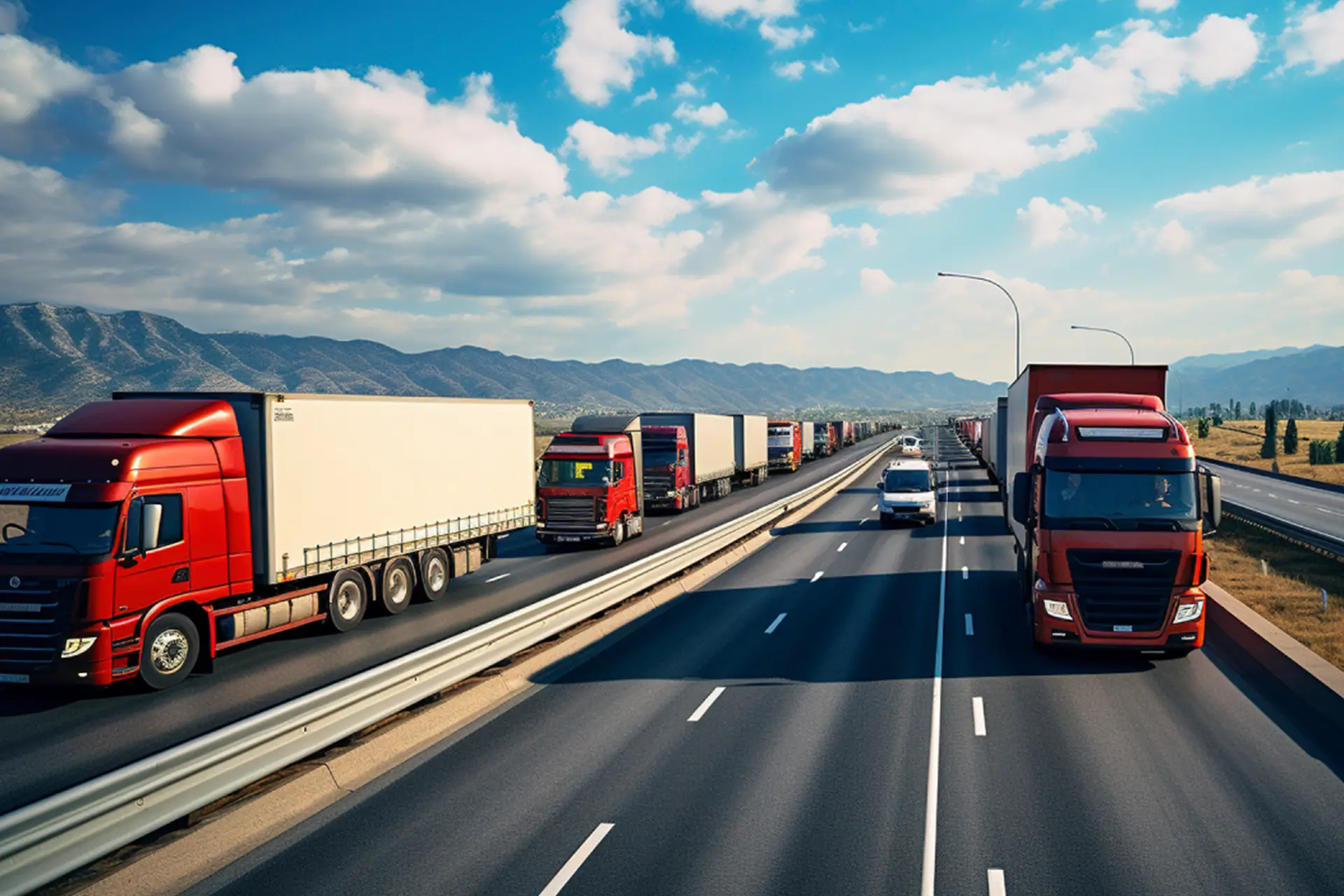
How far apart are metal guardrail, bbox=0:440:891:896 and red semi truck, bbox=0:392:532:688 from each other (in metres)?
4.73

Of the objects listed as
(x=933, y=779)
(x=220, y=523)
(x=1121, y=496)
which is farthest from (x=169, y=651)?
(x=1121, y=496)

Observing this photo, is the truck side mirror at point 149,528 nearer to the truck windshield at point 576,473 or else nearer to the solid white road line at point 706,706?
the solid white road line at point 706,706

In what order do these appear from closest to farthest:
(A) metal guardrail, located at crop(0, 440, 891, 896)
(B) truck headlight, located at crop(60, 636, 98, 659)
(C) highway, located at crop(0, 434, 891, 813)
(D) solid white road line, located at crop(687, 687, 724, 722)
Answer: (A) metal guardrail, located at crop(0, 440, 891, 896), (C) highway, located at crop(0, 434, 891, 813), (D) solid white road line, located at crop(687, 687, 724, 722), (B) truck headlight, located at crop(60, 636, 98, 659)

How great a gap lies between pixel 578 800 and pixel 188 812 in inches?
131

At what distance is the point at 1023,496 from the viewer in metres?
14.9

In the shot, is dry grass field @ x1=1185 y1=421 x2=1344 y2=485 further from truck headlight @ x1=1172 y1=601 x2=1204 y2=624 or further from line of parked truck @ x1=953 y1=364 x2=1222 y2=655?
truck headlight @ x1=1172 y1=601 x2=1204 y2=624

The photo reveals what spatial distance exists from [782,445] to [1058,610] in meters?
53.4

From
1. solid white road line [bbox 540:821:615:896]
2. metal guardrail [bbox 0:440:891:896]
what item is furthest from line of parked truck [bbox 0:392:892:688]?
solid white road line [bbox 540:821:615:896]

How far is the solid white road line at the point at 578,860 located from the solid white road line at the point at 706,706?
3128 mm

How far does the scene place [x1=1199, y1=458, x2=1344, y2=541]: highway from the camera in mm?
32688

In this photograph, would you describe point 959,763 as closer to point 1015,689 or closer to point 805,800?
point 805,800

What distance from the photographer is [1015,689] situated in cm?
1220

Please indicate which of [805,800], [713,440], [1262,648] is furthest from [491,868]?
[713,440]

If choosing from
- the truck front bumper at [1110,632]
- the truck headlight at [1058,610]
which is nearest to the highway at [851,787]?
the truck front bumper at [1110,632]
